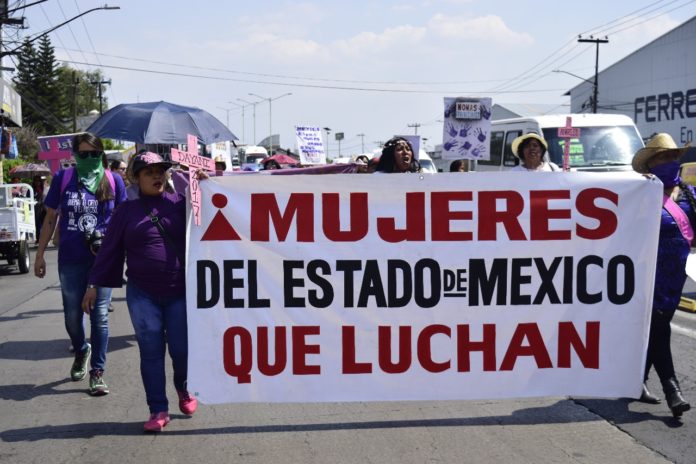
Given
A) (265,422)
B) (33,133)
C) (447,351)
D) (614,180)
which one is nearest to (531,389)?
(447,351)

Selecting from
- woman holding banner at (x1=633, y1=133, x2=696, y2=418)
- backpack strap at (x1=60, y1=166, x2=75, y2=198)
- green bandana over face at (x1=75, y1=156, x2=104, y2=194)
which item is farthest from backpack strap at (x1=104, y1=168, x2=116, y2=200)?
woman holding banner at (x1=633, y1=133, x2=696, y2=418)

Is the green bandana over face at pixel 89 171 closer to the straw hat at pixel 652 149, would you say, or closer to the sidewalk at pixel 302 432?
the sidewalk at pixel 302 432

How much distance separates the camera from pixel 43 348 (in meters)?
8.87

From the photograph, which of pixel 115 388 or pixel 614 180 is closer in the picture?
pixel 614 180

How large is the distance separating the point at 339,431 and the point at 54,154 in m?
26.3

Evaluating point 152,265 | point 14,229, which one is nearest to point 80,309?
point 152,265

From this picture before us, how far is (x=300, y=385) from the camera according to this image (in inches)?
217

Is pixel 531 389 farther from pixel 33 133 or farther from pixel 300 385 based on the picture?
pixel 33 133

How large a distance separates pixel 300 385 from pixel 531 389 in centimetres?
146

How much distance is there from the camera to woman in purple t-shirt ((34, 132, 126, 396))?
269 inches

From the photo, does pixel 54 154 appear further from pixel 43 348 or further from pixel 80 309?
pixel 80 309

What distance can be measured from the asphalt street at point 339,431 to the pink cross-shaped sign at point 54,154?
2388 cm

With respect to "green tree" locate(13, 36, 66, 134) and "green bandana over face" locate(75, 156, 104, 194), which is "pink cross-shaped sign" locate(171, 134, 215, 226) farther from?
"green tree" locate(13, 36, 66, 134)

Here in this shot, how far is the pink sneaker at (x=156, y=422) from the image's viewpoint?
5.69 m
